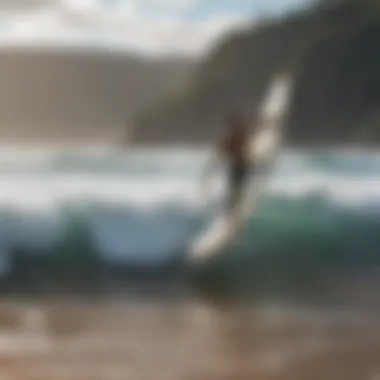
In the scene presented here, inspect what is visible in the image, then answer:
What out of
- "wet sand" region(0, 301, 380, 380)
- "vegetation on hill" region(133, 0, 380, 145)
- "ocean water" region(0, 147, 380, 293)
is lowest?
"wet sand" region(0, 301, 380, 380)

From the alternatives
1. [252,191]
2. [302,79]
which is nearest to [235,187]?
[252,191]

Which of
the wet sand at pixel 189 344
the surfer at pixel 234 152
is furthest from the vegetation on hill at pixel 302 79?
the wet sand at pixel 189 344

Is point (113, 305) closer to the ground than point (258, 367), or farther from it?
farther from it

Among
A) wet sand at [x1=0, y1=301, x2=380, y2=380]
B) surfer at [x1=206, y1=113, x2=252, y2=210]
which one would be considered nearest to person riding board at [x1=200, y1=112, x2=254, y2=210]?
surfer at [x1=206, y1=113, x2=252, y2=210]

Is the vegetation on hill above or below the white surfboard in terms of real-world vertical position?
above

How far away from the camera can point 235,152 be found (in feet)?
4.34

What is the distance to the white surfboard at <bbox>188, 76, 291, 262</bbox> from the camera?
51.6 inches

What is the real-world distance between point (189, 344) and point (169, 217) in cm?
18

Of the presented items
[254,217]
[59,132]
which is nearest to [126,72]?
[59,132]

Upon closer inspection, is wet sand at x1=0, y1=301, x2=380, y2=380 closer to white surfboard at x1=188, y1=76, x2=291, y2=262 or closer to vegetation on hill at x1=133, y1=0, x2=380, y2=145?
white surfboard at x1=188, y1=76, x2=291, y2=262

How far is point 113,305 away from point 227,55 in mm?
378

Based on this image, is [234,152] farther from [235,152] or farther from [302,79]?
[302,79]

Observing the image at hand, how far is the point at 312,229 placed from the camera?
51.6 inches

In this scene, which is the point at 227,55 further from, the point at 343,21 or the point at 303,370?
the point at 303,370
